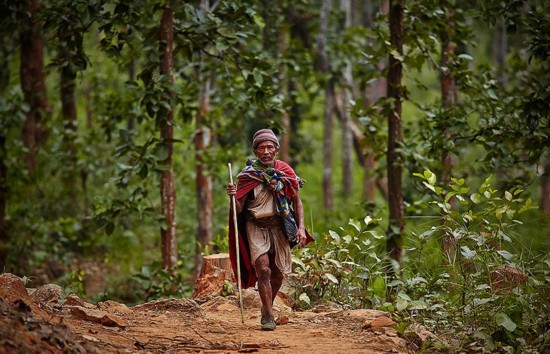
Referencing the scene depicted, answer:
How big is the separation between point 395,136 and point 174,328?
4.20m

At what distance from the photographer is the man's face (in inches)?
264

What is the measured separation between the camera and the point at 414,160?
9.16m

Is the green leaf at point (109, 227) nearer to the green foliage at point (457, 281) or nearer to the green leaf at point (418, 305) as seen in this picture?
the green foliage at point (457, 281)

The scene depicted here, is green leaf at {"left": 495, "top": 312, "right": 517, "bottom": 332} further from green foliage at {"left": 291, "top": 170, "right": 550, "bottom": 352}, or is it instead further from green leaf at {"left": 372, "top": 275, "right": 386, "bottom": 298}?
green leaf at {"left": 372, "top": 275, "right": 386, "bottom": 298}

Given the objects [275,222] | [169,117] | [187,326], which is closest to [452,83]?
[169,117]

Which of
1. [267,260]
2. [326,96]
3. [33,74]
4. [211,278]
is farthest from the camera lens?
[326,96]

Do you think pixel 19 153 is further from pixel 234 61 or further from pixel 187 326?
pixel 187 326

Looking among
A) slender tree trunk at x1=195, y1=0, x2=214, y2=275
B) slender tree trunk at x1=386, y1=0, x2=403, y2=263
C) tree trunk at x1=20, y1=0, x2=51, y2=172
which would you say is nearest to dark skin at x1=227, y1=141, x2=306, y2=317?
slender tree trunk at x1=386, y1=0, x2=403, y2=263

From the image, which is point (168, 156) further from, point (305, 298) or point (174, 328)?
point (174, 328)

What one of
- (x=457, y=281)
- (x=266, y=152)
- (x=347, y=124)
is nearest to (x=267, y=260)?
(x=266, y=152)

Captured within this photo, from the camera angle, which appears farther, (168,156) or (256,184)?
(168,156)

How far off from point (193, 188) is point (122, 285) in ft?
20.7

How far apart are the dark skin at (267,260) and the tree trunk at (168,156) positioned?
2193 mm

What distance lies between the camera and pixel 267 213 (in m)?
6.74
